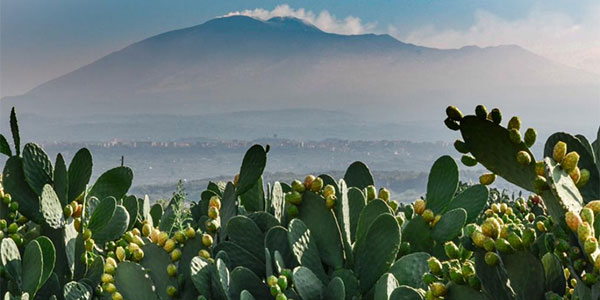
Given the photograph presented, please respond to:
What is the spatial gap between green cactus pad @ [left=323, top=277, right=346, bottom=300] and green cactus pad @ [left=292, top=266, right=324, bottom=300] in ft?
0.05

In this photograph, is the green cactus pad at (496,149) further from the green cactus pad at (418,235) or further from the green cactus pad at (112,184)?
the green cactus pad at (112,184)

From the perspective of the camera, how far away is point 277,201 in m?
1.58

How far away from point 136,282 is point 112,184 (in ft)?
1.87

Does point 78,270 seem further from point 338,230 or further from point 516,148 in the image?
point 516,148

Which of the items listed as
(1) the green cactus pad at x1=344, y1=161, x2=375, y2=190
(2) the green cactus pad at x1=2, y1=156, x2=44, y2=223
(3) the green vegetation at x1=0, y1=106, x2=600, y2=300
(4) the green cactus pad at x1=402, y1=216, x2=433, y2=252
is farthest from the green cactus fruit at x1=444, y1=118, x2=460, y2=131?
(2) the green cactus pad at x1=2, y1=156, x2=44, y2=223

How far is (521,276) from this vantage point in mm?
976

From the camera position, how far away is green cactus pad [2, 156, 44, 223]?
1.68 m

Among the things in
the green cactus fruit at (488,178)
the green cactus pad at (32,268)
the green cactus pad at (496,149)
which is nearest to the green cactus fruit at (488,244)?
the green cactus pad at (496,149)

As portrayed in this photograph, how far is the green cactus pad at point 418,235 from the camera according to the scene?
1425 millimetres

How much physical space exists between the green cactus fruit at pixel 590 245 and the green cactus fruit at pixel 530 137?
232mm

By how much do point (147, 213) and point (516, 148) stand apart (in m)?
1.47

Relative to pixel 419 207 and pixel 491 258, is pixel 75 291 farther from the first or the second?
pixel 491 258

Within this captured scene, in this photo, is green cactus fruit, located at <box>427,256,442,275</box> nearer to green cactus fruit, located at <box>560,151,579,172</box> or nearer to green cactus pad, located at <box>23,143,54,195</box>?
green cactus fruit, located at <box>560,151,579,172</box>

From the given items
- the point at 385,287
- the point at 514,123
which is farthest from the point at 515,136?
the point at 385,287
